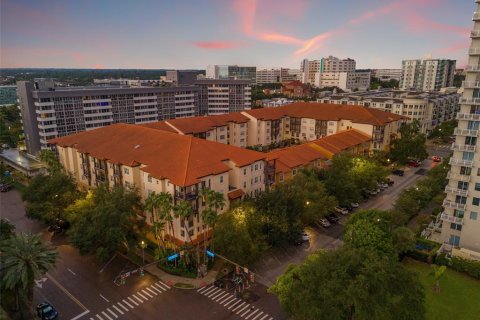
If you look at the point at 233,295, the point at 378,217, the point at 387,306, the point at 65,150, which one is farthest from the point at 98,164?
the point at 387,306

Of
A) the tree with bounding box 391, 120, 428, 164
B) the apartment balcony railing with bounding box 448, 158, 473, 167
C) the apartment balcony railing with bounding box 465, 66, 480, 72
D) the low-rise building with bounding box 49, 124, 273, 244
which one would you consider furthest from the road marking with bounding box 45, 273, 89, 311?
the tree with bounding box 391, 120, 428, 164

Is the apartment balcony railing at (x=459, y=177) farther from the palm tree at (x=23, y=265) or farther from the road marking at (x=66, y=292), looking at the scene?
the palm tree at (x=23, y=265)

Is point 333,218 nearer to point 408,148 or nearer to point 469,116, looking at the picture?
point 469,116

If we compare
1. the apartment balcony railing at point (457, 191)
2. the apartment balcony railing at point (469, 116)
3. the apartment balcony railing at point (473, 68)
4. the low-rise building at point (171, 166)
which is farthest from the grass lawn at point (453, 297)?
the low-rise building at point (171, 166)

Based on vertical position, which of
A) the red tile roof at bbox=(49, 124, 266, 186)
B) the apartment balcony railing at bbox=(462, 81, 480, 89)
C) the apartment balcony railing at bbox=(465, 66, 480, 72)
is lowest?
the red tile roof at bbox=(49, 124, 266, 186)

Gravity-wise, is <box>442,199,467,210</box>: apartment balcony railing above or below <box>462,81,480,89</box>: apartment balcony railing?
below

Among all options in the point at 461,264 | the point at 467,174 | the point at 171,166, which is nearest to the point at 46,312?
the point at 171,166

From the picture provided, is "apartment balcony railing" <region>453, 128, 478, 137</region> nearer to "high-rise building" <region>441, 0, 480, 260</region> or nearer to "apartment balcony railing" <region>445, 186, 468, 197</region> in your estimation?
"high-rise building" <region>441, 0, 480, 260</region>
